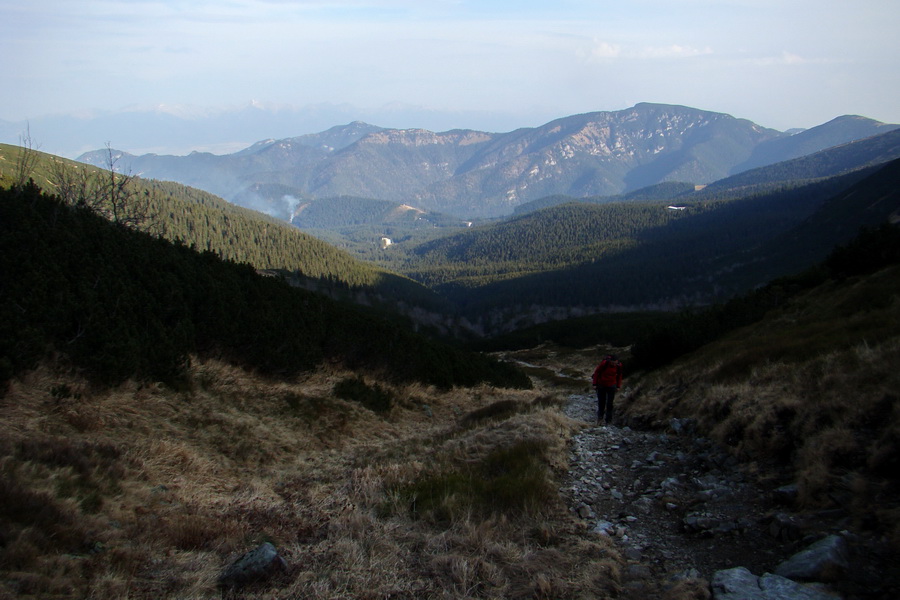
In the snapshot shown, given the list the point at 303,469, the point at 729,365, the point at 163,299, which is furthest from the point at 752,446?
the point at 163,299

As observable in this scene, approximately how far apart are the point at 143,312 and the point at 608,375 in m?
13.6

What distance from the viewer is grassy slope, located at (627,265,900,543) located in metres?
5.15

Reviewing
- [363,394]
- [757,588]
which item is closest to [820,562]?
[757,588]

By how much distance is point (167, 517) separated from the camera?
6.10 m

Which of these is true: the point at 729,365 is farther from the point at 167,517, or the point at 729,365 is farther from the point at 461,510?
the point at 167,517

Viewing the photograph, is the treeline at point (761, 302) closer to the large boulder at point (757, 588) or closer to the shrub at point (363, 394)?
the shrub at point (363, 394)

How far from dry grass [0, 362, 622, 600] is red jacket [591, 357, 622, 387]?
423 centimetres

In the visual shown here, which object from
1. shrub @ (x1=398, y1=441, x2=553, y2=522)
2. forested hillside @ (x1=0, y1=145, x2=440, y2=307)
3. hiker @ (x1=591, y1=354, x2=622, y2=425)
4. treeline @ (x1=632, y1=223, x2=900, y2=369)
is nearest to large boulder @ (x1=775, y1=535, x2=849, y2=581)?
shrub @ (x1=398, y1=441, x2=553, y2=522)

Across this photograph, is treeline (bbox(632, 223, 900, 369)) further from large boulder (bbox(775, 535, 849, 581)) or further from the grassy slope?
large boulder (bbox(775, 535, 849, 581))

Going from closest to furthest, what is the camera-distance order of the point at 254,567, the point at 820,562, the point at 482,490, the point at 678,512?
the point at 820,562
the point at 254,567
the point at 678,512
the point at 482,490

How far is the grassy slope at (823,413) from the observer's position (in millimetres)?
5148

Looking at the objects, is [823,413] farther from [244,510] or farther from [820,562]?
[244,510]

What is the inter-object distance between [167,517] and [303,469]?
14.0ft

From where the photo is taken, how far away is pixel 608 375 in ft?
49.0
